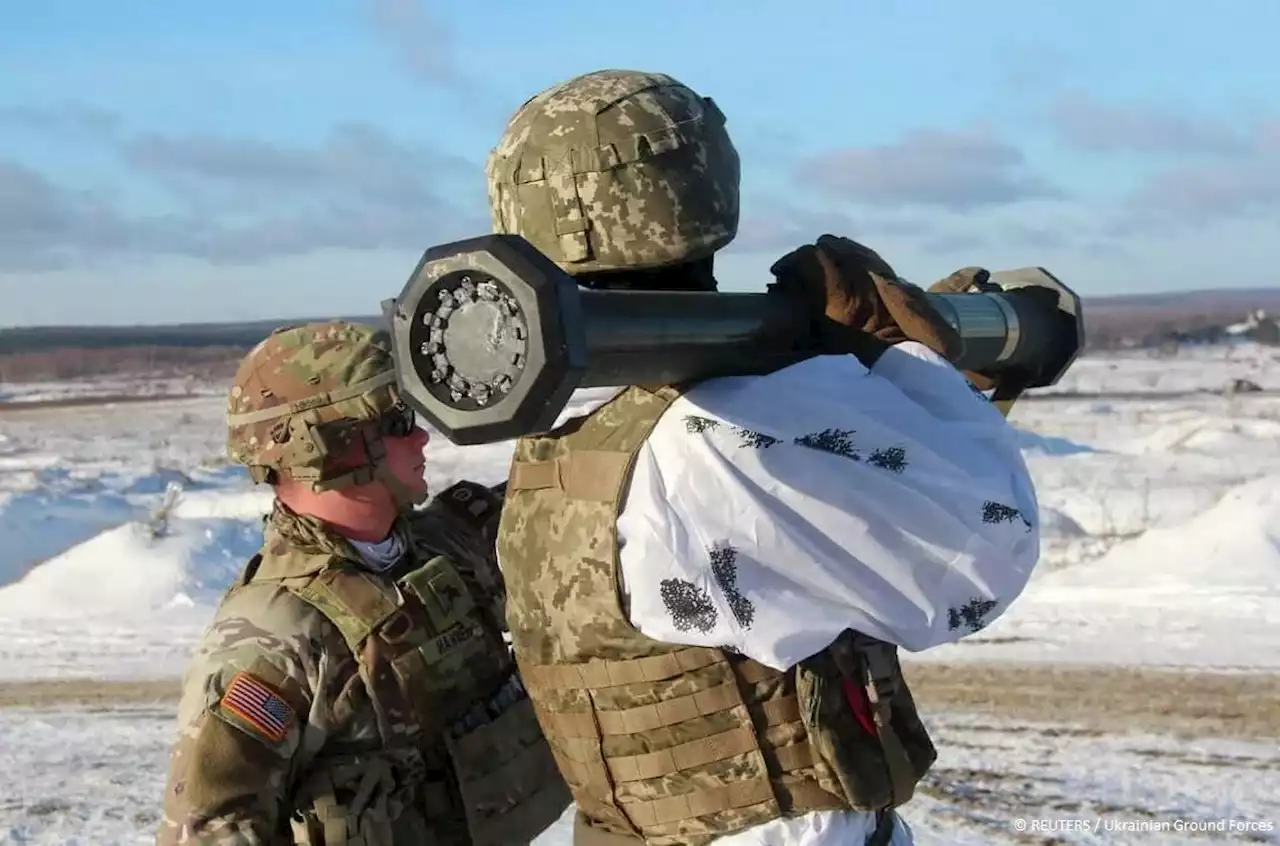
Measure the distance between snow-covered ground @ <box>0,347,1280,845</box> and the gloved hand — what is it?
409 centimetres

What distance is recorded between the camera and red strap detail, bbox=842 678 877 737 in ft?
6.81

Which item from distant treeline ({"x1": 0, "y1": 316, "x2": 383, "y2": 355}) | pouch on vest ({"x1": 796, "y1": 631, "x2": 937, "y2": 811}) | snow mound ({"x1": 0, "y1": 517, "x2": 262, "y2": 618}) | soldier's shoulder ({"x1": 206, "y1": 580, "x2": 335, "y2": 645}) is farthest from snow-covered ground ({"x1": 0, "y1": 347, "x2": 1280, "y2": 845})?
distant treeline ({"x1": 0, "y1": 316, "x2": 383, "y2": 355})

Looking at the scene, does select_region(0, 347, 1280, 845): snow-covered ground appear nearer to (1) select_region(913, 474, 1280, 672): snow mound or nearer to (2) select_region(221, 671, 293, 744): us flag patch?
(1) select_region(913, 474, 1280, 672): snow mound

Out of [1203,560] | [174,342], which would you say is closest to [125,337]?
[174,342]

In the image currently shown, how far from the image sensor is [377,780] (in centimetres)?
287

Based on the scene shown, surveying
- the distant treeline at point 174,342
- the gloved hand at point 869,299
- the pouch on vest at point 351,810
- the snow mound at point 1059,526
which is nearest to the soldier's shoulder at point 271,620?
the pouch on vest at point 351,810

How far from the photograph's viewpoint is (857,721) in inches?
82.2

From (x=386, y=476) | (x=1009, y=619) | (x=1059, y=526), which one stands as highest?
(x=386, y=476)

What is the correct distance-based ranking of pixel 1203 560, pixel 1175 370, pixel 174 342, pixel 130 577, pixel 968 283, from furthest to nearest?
pixel 174 342 < pixel 1175 370 < pixel 130 577 < pixel 1203 560 < pixel 968 283

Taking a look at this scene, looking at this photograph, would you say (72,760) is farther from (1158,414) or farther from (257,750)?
(1158,414)

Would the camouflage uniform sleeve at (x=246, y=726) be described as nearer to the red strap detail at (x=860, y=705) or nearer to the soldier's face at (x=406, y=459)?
the soldier's face at (x=406, y=459)

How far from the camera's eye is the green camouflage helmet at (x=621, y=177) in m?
2.07

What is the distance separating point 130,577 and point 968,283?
10.1 metres

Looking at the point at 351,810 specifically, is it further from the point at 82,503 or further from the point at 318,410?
the point at 82,503
